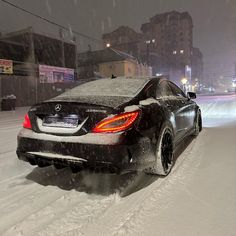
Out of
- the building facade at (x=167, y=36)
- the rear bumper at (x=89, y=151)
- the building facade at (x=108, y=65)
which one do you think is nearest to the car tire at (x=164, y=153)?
the rear bumper at (x=89, y=151)

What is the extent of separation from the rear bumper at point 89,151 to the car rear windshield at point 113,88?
0.86 m

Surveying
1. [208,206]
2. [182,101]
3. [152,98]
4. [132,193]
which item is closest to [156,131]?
[152,98]

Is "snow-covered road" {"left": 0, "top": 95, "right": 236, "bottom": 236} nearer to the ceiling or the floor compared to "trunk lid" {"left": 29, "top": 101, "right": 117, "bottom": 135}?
nearer to the floor

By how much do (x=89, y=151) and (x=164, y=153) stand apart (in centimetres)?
130

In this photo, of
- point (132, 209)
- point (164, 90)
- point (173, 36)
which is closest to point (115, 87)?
point (164, 90)

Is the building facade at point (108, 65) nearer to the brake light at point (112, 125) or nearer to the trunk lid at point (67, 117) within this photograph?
the trunk lid at point (67, 117)

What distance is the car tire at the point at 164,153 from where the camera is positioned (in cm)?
365

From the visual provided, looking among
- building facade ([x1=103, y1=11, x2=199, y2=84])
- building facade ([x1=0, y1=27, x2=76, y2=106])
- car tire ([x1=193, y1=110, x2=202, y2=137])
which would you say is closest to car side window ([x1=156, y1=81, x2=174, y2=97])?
car tire ([x1=193, y1=110, x2=202, y2=137])

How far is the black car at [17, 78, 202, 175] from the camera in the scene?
3.04 meters

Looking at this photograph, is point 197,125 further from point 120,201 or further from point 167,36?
point 167,36

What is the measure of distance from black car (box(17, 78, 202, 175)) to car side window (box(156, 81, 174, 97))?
14.8 inches

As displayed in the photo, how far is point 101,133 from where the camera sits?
10.00 ft

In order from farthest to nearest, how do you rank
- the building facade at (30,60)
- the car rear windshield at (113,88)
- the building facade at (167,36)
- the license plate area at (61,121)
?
the building facade at (167,36), the building facade at (30,60), the car rear windshield at (113,88), the license plate area at (61,121)

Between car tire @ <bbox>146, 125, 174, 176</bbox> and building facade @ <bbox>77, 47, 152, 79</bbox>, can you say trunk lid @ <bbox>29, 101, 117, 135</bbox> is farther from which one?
building facade @ <bbox>77, 47, 152, 79</bbox>
